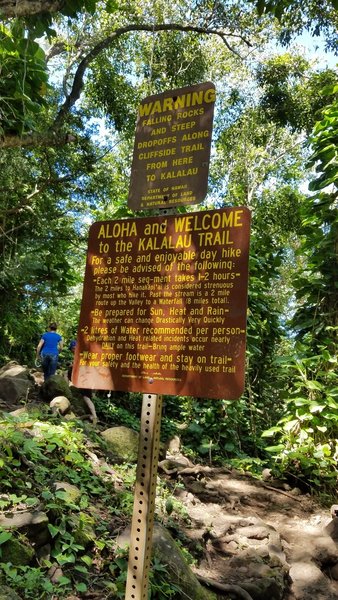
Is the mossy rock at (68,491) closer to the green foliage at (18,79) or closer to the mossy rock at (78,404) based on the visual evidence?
the green foliage at (18,79)

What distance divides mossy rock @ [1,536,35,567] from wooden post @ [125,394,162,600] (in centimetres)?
130

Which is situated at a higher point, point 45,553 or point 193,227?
point 193,227

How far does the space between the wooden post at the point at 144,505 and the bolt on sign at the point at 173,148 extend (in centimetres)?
111

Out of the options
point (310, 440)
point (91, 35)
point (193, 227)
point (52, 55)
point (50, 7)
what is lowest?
point (310, 440)

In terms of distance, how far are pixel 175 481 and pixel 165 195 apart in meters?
5.14

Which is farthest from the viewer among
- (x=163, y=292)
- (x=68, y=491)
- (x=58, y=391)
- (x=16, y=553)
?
(x=58, y=391)

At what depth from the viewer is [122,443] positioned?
6918 millimetres

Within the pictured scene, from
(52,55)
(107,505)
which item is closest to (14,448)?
(107,505)

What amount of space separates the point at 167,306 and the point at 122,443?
500cm

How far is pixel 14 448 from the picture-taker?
439 cm

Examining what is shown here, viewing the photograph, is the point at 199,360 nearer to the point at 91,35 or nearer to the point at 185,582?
the point at 185,582

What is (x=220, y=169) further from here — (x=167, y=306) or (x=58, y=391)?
(x=167, y=306)

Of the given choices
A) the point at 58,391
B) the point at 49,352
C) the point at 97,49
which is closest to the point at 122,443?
the point at 58,391

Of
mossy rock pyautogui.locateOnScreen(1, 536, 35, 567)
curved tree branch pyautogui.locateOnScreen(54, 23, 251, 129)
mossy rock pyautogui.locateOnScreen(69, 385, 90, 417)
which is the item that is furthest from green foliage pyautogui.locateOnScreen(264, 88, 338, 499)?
curved tree branch pyautogui.locateOnScreen(54, 23, 251, 129)
